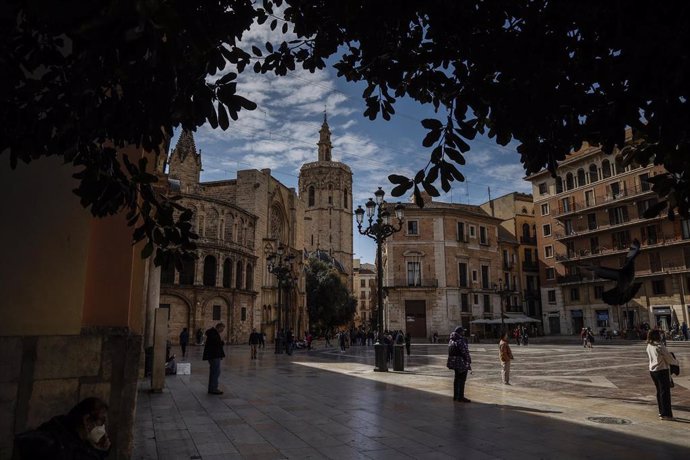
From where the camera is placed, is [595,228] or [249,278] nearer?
[595,228]

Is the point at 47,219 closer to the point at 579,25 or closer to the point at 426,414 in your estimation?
the point at 579,25

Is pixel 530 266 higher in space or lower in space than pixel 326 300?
higher

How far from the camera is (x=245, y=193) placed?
159 ft

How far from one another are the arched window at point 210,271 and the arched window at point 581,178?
3375cm

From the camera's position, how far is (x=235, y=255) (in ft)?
141

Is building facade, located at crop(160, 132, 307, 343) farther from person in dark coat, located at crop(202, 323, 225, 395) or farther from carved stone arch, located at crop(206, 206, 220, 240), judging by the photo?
person in dark coat, located at crop(202, 323, 225, 395)

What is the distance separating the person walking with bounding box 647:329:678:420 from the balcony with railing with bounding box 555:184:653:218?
33.6 meters

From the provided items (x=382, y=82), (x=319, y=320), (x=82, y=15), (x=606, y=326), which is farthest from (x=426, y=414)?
(x=319, y=320)

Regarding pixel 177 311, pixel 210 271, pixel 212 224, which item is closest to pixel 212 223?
pixel 212 224

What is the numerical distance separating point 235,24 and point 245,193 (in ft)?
152

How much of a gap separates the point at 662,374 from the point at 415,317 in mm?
36157

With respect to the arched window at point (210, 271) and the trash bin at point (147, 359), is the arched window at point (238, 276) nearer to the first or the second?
the arched window at point (210, 271)

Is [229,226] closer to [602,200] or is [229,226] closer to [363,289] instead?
[602,200]

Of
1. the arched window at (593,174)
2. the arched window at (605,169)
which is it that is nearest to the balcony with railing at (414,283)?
the arched window at (593,174)
